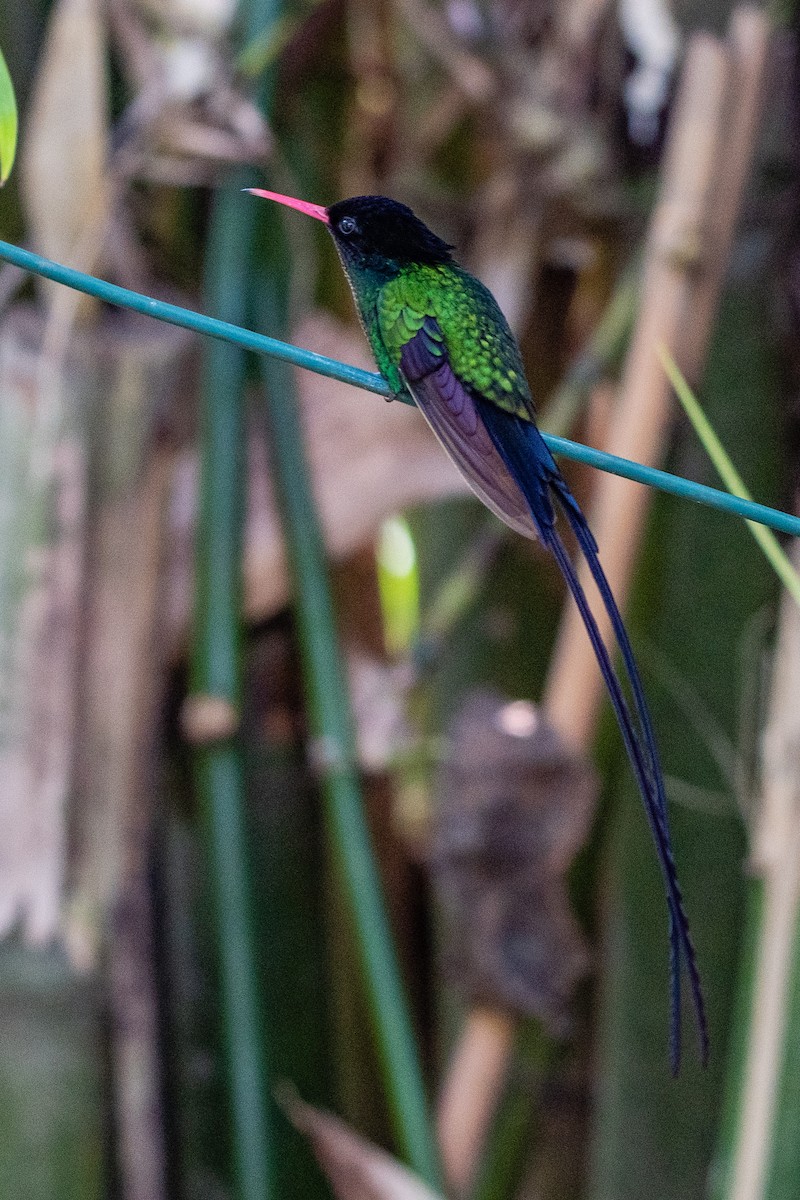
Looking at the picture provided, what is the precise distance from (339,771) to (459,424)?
0.38 metres

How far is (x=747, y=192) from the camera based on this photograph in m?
1.14

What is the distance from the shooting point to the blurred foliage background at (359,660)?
95 cm

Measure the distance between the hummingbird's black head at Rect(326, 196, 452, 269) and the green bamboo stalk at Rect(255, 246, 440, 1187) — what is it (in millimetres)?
303

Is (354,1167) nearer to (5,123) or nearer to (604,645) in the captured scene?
(604,645)

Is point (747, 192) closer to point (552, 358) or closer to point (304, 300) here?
point (552, 358)

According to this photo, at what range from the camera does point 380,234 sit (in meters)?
0.78

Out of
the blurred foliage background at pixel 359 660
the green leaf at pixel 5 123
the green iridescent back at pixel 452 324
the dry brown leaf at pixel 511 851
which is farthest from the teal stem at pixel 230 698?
the green leaf at pixel 5 123

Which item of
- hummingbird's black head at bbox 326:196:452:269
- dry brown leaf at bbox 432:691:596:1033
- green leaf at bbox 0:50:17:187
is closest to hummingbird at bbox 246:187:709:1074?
hummingbird's black head at bbox 326:196:452:269

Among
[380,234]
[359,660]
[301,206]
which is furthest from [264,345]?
[359,660]

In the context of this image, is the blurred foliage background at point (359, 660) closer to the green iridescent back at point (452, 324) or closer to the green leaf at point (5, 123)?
the green iridescent back at point (452, 324)

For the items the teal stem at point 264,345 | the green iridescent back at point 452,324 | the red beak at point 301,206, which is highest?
the red beak at point 301,206

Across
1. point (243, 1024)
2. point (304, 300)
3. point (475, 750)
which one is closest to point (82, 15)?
point (304, 300)

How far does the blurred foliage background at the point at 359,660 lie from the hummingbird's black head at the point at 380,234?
27 centimetres

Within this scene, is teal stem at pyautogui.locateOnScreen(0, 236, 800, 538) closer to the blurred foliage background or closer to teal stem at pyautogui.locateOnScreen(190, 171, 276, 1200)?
the blurred foliage background
